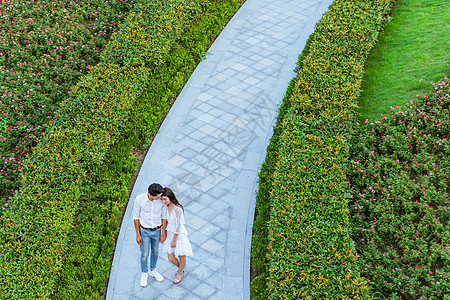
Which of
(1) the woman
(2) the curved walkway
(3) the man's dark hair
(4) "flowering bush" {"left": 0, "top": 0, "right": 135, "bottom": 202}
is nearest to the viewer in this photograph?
(3) the man's dark hair

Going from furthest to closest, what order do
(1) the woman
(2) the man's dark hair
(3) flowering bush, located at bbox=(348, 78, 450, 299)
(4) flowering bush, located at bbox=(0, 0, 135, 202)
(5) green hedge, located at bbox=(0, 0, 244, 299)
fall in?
(4) flowering bush, located at bbox=(0, 0, 135, 202)
(5) green hedge, located at bbox=(0, 0, 244, 299)
(3) flowering bush, located at bbox=(348, 78, 450, 299)
(1) the woman
(2) the man's dark hair

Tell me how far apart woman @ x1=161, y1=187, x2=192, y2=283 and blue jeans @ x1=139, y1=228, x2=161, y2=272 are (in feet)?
0.51

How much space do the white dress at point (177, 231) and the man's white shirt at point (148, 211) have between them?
0.12 m

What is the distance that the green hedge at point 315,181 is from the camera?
17.9 ft

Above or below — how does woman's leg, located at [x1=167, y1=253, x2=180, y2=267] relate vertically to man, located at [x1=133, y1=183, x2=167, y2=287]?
below

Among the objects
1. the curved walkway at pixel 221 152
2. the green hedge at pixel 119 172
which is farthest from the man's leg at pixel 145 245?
the green hedge at pixel 119 172

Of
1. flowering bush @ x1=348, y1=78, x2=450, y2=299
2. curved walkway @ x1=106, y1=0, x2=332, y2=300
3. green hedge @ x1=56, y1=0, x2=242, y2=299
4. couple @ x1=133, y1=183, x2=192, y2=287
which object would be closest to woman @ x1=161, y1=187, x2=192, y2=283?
couple @ x1=133, y1=183, x2=192, y2=287

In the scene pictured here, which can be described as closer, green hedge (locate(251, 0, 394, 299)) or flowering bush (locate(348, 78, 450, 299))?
green hedge (locate(251, 0, 394, 299))

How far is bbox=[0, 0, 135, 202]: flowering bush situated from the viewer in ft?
27.1

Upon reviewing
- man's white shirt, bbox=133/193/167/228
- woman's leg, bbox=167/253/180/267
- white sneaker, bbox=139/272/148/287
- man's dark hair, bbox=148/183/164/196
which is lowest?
white sneaker, bbox=139/272/148/287

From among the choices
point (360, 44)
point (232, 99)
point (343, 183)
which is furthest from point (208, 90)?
point (343, 183)

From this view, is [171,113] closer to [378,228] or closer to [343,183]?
[343,183]

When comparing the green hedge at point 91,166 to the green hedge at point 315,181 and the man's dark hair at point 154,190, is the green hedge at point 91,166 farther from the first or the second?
the green hedge at point 315,181

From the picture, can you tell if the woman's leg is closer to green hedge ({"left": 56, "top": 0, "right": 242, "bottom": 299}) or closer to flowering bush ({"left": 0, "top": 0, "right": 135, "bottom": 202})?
green hedge ({"left": 56, "top": 0, "right": 242, "bottom": 299})
